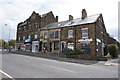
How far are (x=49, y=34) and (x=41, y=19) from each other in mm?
6835

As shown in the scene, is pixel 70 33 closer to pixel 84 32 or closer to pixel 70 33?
pixel 70 33

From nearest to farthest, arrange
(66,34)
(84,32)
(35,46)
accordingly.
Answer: (84,32) < (66,34) < (35,46)

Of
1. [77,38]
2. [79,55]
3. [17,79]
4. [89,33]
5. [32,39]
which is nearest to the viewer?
[17,79]

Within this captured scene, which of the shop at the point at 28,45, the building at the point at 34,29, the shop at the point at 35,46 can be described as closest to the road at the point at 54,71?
the shop at the point at 35,46

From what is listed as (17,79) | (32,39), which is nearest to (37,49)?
(32,39)

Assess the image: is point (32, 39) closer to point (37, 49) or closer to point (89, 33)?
point (37, 49)

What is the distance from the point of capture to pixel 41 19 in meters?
34.0

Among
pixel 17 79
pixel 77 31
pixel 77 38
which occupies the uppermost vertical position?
pixel 77 31

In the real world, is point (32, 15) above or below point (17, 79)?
above

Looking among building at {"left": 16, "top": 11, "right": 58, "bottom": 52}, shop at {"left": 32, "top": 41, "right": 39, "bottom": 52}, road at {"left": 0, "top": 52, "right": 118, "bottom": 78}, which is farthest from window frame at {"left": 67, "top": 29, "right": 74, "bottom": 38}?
road at {"left": 0, "top": 52, "right": 118, "bottom": 78}

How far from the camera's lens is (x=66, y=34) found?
26.0 m

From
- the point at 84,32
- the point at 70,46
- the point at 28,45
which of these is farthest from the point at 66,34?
the point at 28,45

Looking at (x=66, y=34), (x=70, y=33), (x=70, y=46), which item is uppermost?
(x=70, y=33)

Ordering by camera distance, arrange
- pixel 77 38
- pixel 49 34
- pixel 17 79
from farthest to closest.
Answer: pixel 49 34 < pixel 77 38 < pixel 17 79
